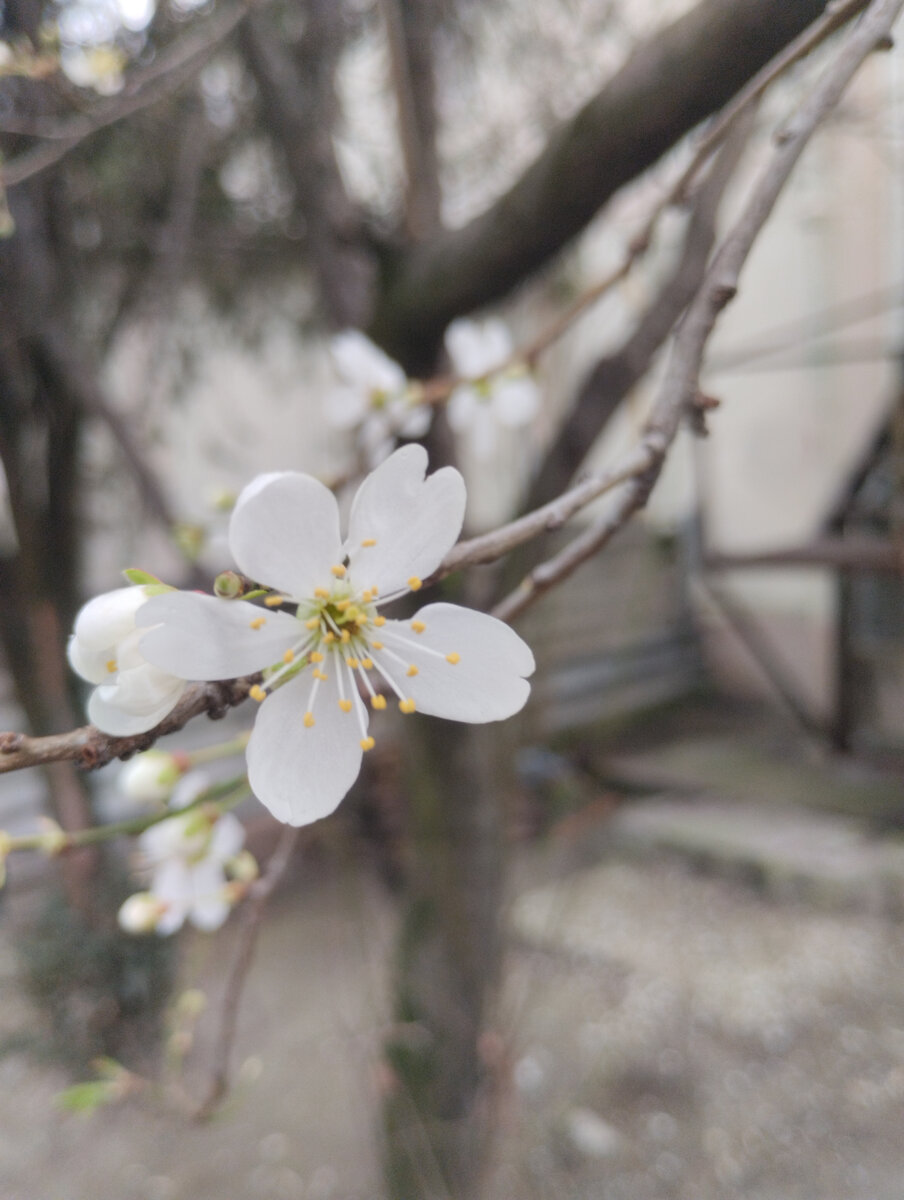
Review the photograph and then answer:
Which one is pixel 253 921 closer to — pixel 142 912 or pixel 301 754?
pixel 142 912

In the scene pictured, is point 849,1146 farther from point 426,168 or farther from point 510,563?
point 426,168

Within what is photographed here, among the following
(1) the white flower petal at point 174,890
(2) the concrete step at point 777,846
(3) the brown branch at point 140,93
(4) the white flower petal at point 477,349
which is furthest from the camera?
(2) the concrete step at point 777,846

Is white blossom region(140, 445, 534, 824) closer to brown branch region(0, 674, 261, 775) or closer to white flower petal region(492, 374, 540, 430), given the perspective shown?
brown branch region(0, 674, 261, 775)

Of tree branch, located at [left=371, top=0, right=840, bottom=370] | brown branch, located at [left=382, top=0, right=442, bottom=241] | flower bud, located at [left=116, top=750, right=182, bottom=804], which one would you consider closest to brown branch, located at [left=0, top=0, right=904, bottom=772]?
tree branch, located at [left=371, top=0, right=840, bottom=370]

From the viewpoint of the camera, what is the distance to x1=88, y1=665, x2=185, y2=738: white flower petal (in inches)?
9.1

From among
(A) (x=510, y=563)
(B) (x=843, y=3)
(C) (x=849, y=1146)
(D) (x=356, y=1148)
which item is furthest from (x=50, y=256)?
(C) (x=849, y=1146)

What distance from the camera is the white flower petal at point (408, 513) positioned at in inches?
10.0

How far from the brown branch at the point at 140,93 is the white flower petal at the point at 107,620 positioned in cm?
62

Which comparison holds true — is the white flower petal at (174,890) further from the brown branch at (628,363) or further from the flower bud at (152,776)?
the brown branch at (628,363)

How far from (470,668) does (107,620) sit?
0.12 m

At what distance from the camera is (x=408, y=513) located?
0.87ft

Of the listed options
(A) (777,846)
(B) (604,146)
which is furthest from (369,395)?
(A) (777,846)

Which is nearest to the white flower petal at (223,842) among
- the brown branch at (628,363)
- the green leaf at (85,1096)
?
the green leaf at (85,1096)

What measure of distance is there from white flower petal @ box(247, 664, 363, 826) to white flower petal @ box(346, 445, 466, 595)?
0.05 m
